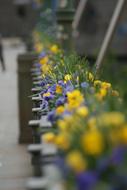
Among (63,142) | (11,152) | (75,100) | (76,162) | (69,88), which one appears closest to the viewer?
(76,162)

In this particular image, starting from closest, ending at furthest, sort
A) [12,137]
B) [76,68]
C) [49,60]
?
[76,68] < [49,60] < [12,137]

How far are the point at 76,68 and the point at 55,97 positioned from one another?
1304mm

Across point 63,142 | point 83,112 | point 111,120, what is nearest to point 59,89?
point 83,112

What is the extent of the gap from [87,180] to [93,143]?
15cm

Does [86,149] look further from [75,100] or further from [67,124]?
[75,100]

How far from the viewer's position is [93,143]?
3051mm

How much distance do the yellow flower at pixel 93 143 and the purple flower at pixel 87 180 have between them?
0.29 ft

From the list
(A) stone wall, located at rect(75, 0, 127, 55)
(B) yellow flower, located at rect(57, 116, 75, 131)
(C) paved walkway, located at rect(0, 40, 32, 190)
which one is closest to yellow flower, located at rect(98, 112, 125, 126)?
(B) yellow flower, located at rect(57, 116, 75, 131)

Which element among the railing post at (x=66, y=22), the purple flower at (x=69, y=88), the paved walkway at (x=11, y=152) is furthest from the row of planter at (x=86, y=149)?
the railing post at (x=66, y=22)

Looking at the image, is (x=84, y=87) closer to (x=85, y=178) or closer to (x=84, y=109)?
(x=84, y=109)

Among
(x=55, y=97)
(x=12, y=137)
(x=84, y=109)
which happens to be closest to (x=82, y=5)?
(x=12, y=137)

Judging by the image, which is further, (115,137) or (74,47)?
(74,47)

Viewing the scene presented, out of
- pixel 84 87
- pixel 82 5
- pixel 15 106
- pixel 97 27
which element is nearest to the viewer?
pixel 84 87

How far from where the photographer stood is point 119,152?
3.10m
